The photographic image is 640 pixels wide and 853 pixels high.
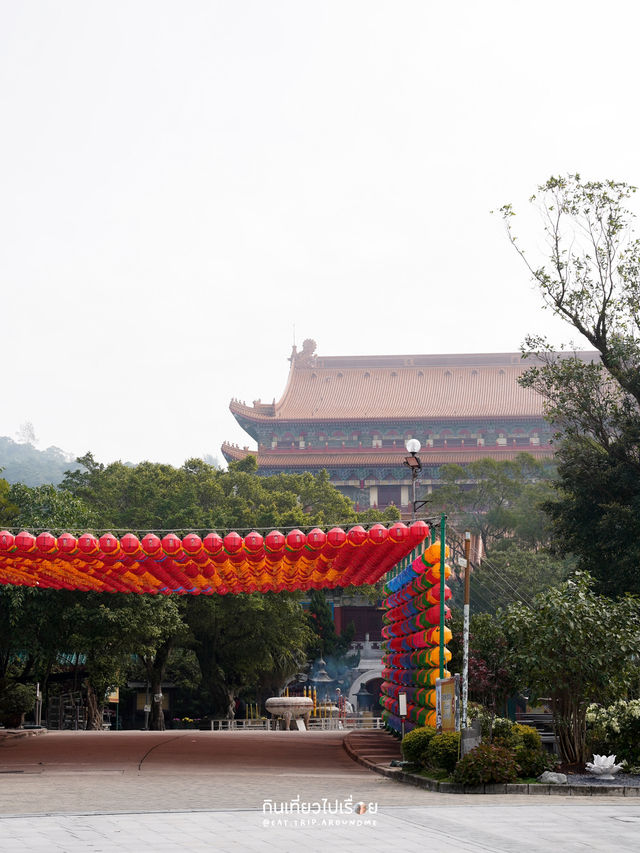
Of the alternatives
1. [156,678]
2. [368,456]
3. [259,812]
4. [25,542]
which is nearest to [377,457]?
[368,456]

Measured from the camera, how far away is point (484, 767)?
13438mm

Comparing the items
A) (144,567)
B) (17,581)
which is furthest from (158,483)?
(144,567)

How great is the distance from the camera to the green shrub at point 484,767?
43.9ft

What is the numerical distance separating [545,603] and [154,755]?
7.97m

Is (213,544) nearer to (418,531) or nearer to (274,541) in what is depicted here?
(274,541)

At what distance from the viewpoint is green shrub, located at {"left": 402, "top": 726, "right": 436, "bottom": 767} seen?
15430mm

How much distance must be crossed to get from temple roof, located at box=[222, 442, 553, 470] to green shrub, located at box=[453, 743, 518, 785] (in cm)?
4437

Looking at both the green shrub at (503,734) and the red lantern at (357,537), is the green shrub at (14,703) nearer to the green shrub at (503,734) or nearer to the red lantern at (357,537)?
the red lantern at (357,537)

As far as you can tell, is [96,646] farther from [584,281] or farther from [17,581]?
[584,281]

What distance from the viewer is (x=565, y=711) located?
1547 centimetres

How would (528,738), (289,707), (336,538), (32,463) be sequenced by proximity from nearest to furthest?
(528,738) → (336,538) → (289,707) → (32,463)

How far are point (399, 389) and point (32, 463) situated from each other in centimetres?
8180

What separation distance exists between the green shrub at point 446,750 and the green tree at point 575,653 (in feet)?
5.04

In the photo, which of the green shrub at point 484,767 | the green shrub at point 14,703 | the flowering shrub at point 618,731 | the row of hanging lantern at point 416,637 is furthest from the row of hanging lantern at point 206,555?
the green shrub at point 14,703
